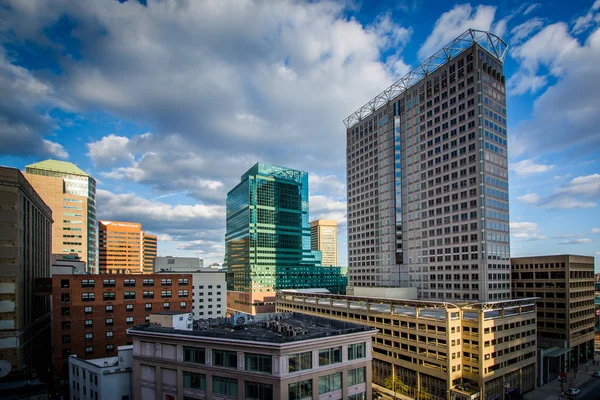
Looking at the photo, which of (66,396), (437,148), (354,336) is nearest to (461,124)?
(437,148)

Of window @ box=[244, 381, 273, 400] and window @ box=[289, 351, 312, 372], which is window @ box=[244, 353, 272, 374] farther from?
window @ box=[289, 351, 312, 372]

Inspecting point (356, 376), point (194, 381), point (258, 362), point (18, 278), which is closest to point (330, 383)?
point (356, 376)

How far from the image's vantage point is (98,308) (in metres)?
84.8

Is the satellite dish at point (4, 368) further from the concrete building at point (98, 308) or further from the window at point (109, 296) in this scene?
the window at point (109, 296)

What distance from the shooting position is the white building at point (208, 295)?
14875 cm

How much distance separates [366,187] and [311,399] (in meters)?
117

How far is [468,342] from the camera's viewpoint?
76.1 m

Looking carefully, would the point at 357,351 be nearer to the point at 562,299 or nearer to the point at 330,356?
the point at 330,356

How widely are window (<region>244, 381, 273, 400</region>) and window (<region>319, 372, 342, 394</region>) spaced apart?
21.5 ft

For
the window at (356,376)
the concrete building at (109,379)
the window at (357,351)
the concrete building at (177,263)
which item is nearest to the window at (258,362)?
the window at (357,351)

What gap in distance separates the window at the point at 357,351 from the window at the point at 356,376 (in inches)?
62.4

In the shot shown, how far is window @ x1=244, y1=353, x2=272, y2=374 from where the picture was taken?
40.3 metres

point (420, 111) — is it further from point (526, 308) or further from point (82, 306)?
point (82, 306)

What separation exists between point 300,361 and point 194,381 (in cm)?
1420
